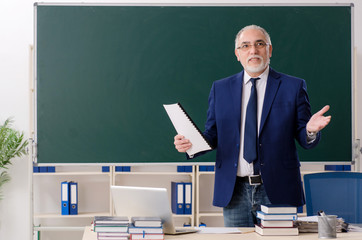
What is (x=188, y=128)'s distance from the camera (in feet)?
8.32

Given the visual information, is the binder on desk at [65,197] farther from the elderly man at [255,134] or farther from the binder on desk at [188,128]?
the binder on desk at [188,128]

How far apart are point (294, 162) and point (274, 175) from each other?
7.4 inches

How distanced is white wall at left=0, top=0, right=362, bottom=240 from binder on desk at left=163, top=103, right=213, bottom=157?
9.98 ft

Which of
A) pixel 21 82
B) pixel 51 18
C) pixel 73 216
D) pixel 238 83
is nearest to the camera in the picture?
pixel 238 83

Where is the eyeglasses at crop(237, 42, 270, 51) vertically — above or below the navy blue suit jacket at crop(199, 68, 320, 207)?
above

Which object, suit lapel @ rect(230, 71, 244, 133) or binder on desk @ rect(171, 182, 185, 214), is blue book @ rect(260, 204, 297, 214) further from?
binder on desk @ rect(171, 182, 185, 214)

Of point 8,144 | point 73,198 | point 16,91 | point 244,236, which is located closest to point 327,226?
point 244,236

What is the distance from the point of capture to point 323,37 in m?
4.27

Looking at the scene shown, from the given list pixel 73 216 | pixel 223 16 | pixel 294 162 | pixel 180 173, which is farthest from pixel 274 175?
pixel 73 216

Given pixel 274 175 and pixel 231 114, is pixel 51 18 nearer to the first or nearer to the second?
pixel 231 114

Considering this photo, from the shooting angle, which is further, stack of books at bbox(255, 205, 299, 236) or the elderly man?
the elderly man

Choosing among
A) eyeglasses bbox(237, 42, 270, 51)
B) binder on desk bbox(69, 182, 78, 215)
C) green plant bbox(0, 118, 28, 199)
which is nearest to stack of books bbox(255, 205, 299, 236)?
eyeglasses bbox(237, 42, 270, 51)

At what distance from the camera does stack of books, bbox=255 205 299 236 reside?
2.26 meters

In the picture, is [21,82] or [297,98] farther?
[21,82]
